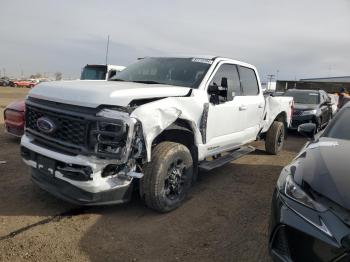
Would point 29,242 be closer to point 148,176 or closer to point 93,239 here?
point 93,239

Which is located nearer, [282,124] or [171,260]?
[171,260]

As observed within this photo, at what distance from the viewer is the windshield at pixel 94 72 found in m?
14.8

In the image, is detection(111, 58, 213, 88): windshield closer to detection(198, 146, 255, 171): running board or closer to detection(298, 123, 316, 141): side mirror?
detection(198, 146, 255, 171): running board

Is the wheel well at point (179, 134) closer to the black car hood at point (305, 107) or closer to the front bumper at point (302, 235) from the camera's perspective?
the front bumper at point (302, 235)

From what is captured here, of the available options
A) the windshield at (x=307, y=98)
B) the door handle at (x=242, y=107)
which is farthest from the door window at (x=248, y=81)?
the windshield at (x=307, y=98)

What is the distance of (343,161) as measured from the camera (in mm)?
3059

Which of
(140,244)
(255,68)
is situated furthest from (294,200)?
(255,68)

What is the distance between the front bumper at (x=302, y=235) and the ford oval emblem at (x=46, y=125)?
8.02ft

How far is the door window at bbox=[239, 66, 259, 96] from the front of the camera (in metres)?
6.25

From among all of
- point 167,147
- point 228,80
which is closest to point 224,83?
point 228,80

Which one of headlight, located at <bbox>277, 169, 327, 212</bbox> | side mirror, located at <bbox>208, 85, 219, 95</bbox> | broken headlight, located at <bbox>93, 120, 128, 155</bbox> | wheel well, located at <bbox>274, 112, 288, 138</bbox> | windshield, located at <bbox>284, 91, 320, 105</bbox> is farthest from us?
windshield, located at <bbox>284, 91, 320, 105</bbox>

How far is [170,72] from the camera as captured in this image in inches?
210

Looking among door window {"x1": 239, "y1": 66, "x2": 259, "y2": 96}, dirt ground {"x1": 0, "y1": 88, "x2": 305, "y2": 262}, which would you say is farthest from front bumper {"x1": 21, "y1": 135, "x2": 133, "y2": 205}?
door window {"x1": 239, "y1": 66, "x2": 259, "y2": 96}

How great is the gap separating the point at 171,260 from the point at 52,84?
2.43 meters
